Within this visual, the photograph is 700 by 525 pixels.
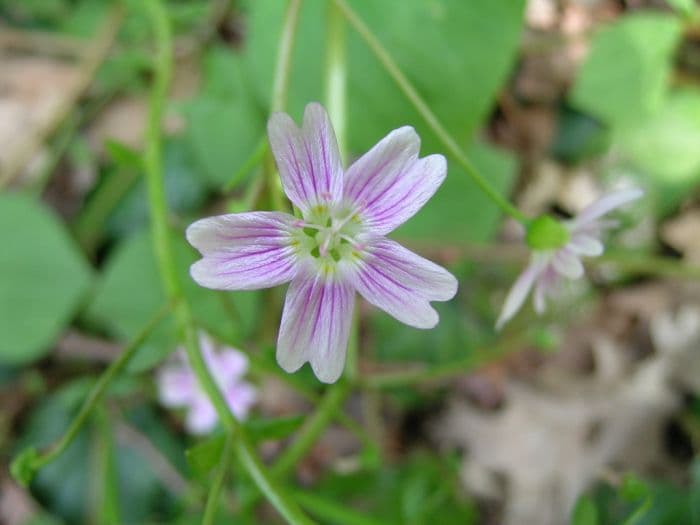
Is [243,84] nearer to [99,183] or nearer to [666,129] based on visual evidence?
[99,183]

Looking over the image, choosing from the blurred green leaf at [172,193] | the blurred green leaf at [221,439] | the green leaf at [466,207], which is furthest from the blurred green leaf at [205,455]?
the blurred green leaf at [172,193]

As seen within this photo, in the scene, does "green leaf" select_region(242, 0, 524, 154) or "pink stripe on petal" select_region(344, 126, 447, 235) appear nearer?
"pink stripe on petal" select_region(344, 126, 447, 235)

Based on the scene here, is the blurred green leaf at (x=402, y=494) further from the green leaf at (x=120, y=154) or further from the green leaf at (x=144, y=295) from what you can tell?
the green leaf at (x=120, y=154)

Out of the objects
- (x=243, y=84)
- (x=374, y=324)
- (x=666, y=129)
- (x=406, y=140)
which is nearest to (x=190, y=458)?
(x=406, y=140)

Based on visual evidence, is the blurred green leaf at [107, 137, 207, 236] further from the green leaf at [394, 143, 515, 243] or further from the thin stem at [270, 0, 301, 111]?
the thin stem at [270, 0, 301, 111]

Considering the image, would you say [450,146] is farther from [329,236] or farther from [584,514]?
[584,514]

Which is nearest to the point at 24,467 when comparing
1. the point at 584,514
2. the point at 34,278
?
the point at 584,514

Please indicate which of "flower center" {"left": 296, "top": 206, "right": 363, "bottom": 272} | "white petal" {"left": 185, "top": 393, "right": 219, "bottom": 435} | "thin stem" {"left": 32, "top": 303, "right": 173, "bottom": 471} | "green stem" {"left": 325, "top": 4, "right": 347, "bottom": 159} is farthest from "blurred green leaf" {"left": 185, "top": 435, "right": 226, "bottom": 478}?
"white petal" {"left": 185, "top": 393, "right": 219, "bottom": 435}
